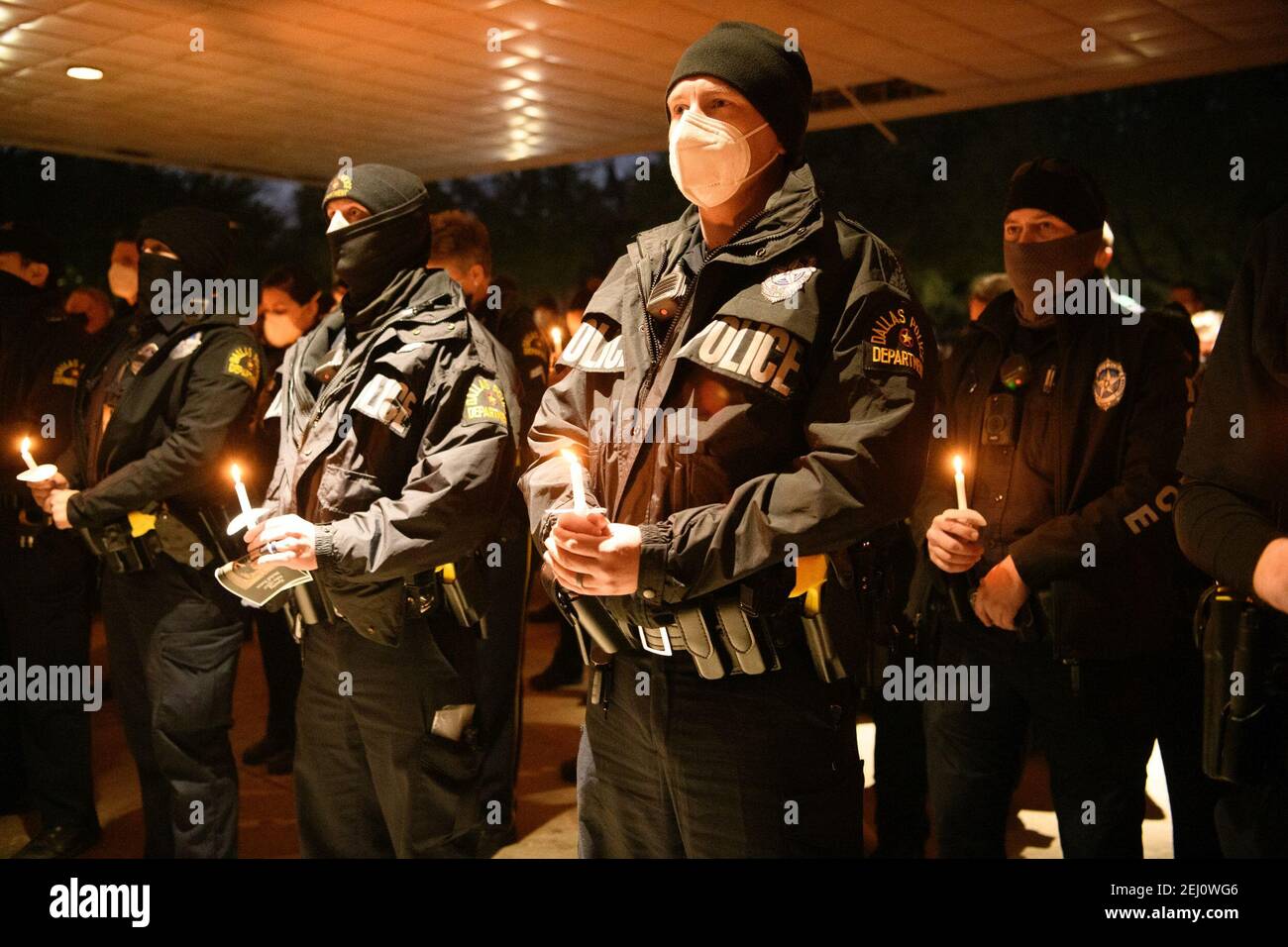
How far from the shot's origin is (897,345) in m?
1.86

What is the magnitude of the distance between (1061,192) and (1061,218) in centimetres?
7

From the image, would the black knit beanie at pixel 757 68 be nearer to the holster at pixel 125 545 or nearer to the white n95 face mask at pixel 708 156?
the white n95 face mask at pixel 708 156

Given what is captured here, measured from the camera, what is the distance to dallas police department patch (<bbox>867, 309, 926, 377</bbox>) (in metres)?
1.84

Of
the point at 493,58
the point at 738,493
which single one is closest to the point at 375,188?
the point at 738,493

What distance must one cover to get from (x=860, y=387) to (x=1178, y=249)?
912cm

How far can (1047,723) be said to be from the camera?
8.55ft

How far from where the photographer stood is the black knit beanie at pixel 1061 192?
2.78 meters

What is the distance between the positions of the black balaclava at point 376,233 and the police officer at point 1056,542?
1543 millimetres

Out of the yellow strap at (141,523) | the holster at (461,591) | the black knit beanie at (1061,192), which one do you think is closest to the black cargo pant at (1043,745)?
the black knit beanie at (1061,192)

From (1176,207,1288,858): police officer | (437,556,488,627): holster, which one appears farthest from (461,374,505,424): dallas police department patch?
(1176,207,1288,858): police officer

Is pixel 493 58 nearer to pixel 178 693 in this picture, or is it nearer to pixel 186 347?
pixel 186 347
